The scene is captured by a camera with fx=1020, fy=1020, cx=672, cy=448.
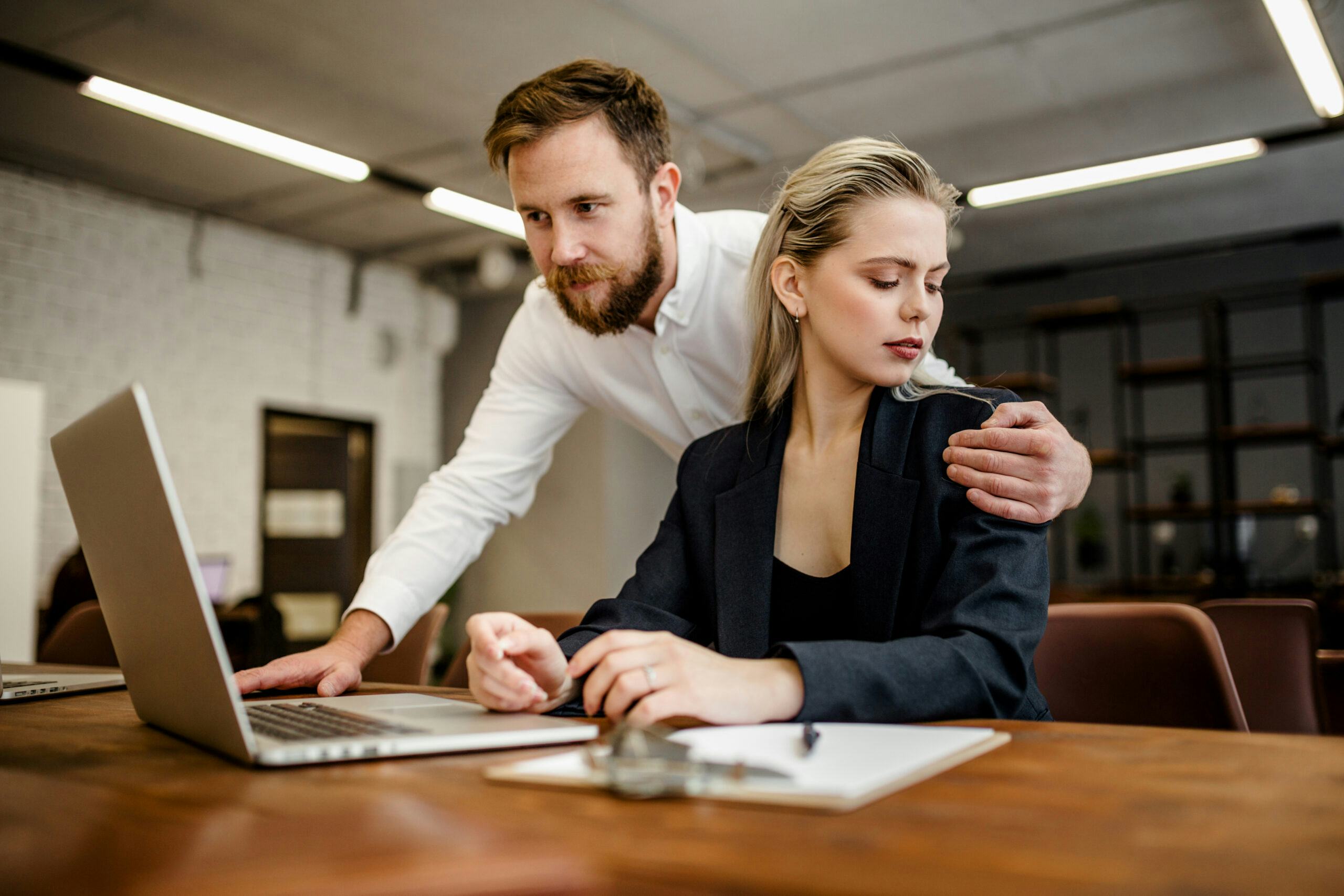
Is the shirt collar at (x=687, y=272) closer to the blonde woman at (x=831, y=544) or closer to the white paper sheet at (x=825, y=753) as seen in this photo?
the blonde woman at (x=831, y=544)

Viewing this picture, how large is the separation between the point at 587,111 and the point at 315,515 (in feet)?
21.4

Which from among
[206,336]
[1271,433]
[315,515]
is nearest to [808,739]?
[206,336]

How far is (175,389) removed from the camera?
661cm

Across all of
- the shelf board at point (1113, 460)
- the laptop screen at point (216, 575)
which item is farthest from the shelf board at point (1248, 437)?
the laptop screen at point (216, 575)

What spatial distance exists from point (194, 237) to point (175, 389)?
1041mm

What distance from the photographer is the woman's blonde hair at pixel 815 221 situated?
1387mm

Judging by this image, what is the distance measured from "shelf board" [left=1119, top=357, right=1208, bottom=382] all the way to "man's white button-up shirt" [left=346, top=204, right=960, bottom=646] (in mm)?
6012

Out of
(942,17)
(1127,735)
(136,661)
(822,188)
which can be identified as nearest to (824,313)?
(822,188)

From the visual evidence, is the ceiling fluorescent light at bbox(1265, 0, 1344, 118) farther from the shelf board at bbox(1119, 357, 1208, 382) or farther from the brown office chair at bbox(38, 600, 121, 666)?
the brown office chair at bbox(38, 600, 121, 666)

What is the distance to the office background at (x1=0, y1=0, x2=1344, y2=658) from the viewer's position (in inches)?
178

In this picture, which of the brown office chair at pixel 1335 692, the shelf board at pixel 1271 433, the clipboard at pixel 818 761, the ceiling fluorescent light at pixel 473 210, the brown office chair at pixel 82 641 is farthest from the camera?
the shelf board at pixel 1271 433

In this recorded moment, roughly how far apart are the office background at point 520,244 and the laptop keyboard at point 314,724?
3.80 m

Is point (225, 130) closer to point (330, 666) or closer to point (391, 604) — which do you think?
point (391, 604)

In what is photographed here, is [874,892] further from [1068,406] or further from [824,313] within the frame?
[1068,406]
